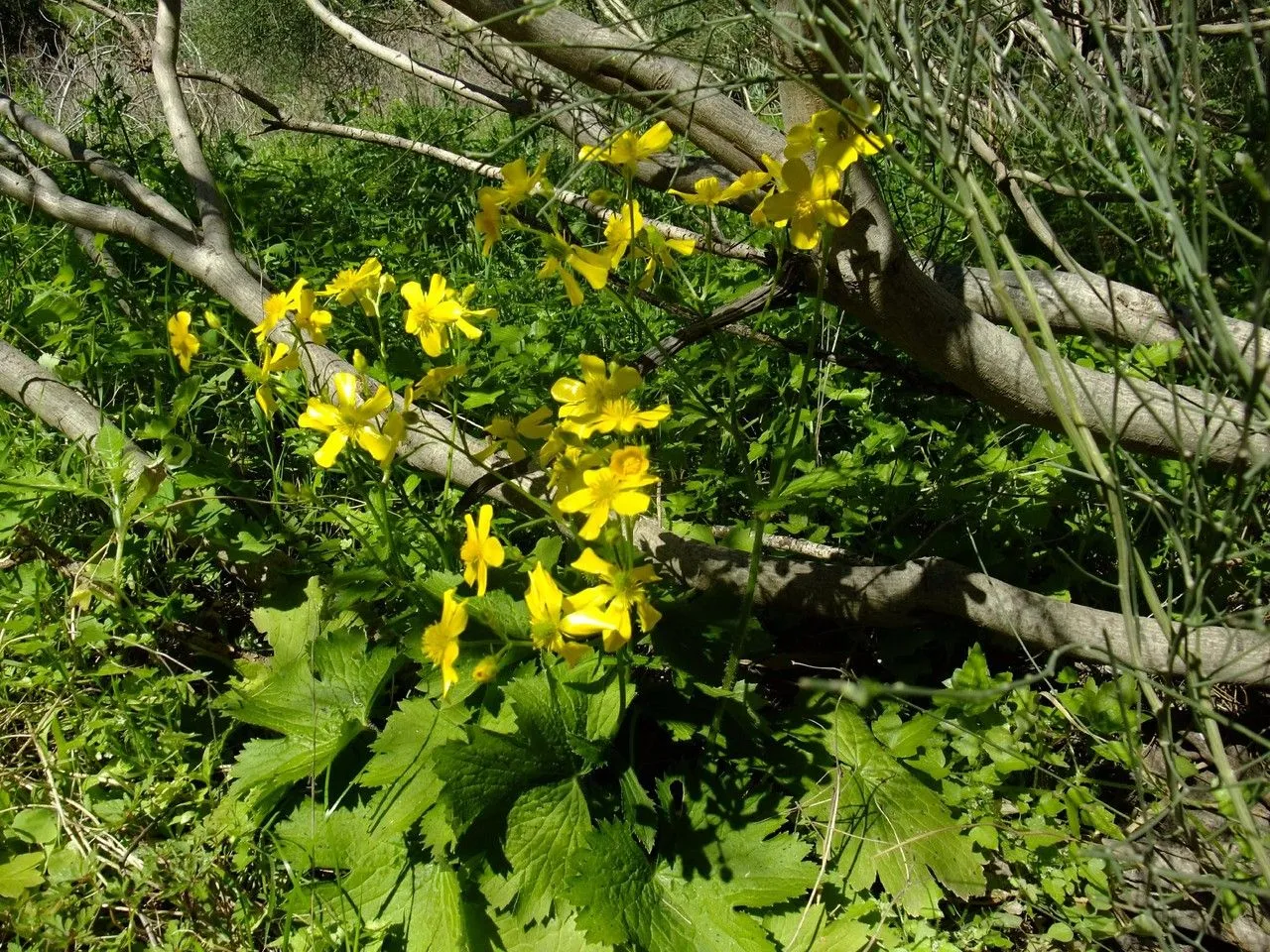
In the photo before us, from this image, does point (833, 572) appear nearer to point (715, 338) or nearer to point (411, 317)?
point (715, 338)

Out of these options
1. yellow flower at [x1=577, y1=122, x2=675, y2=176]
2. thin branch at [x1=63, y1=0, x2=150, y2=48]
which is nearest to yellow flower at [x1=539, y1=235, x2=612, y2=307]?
yellow flower at [x1=577, y1=122, x2=675, y2=176]

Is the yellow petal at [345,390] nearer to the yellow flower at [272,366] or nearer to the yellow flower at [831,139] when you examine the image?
the yellow flower at [272,366]

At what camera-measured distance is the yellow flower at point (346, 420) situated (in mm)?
1374

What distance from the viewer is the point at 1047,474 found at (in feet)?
6.40

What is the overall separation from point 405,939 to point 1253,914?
132cm

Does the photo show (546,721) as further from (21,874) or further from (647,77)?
(647,77)

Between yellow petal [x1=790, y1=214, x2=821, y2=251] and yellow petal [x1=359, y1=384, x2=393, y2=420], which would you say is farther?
yellow petal [x1=359, y1=384, x2=393, y2=420]

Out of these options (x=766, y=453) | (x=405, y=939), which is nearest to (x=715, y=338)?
(x=766, y=453)

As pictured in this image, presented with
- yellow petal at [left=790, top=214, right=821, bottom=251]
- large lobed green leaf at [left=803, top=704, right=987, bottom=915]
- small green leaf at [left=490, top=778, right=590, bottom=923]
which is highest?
yellow petal at [left=790, top=214, right=821, bottom=251]

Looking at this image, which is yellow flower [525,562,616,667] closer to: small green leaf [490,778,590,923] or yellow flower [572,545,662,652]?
yellow flower [572,545,662,652]

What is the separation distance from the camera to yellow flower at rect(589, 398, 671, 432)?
1.26 meters

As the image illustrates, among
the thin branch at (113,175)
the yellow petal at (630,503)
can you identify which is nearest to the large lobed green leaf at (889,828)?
the yellow petal at (630,503)

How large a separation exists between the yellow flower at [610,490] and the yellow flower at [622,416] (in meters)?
0.07

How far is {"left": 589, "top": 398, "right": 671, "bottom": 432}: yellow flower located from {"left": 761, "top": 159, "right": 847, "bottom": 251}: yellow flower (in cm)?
29
